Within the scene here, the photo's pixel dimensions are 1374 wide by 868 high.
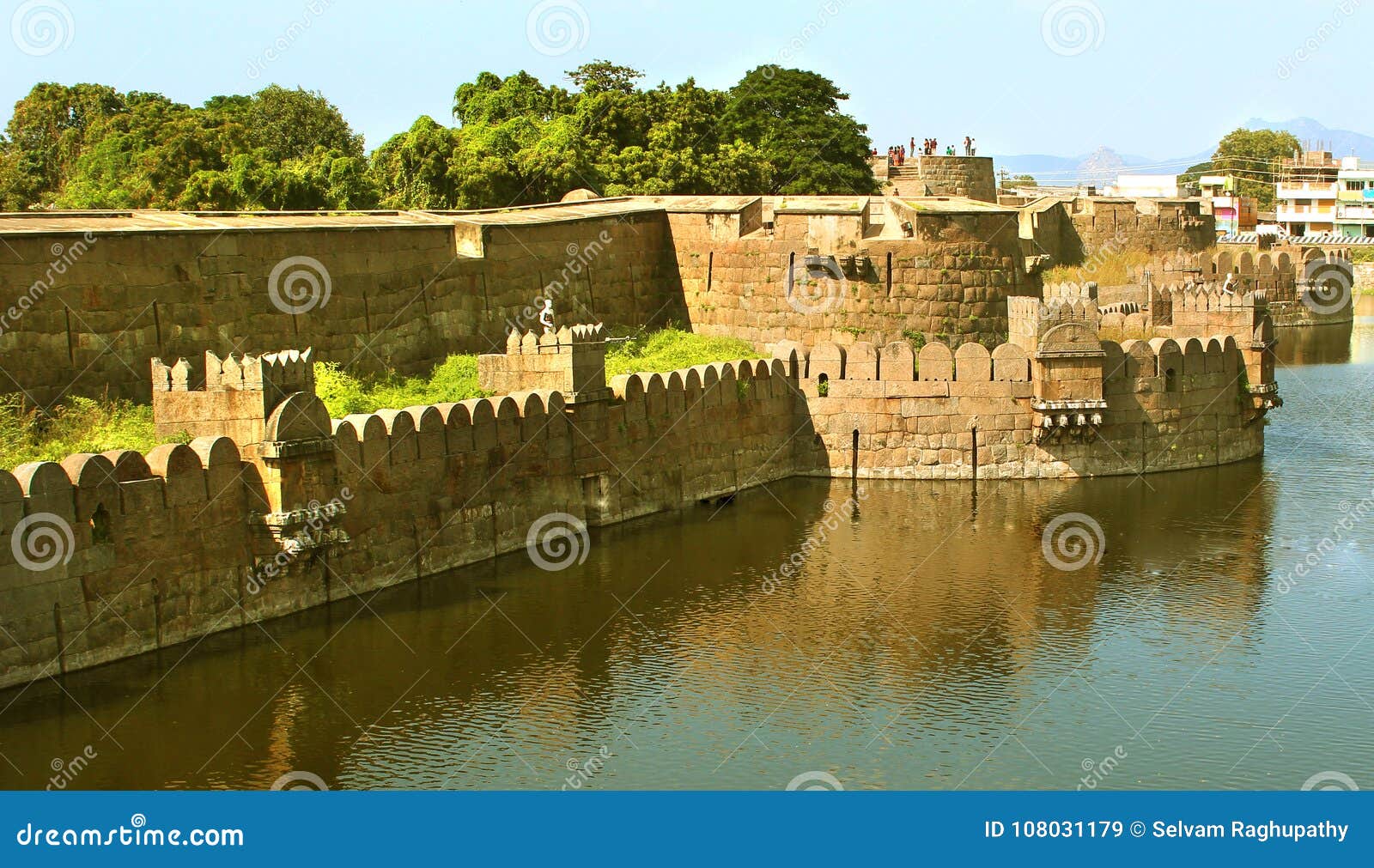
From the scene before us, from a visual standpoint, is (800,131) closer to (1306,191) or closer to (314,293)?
(314,293)

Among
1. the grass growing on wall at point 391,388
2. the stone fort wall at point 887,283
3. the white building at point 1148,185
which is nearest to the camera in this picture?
the grass growing on wall at point 391,388

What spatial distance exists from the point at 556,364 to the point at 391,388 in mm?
2813

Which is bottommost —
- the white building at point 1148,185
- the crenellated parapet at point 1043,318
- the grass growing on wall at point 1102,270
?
the crenellated parapet at point 1043,318

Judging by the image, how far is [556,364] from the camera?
23.3 meters

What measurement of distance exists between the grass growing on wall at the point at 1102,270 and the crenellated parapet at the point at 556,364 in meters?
19.7

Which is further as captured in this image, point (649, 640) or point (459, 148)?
point (459, 148)

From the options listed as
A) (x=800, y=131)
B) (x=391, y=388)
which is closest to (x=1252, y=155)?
(x=800, y=131)

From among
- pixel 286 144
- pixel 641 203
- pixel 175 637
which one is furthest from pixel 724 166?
pixel 175 637

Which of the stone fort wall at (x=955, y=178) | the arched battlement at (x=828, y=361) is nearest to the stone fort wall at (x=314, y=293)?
the arched battlement at (x=828, y=361)

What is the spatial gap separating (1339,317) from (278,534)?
44.1 m

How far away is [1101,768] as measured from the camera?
15.3 metres

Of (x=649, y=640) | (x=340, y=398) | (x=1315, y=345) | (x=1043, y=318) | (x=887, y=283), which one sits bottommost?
(x=649, y=640)

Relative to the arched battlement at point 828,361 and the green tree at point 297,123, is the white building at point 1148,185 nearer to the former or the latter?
the green tree at point 297,123

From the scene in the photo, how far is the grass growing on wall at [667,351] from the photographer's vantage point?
28.2 metres
